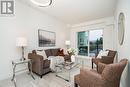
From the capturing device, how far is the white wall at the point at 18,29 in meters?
3.40

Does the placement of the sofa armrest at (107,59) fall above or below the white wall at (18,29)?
below

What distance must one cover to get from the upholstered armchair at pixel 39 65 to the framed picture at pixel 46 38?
1.15 m

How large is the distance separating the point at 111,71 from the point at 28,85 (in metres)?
2.24

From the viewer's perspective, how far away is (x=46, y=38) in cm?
495

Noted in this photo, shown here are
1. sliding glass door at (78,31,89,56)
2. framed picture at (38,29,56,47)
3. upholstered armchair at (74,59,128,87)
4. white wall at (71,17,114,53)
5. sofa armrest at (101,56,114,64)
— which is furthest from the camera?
sliding glass door at (78,31,89,56)

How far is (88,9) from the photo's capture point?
3980 mm

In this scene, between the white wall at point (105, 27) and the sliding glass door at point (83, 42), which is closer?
the white wall at point (105, 27)

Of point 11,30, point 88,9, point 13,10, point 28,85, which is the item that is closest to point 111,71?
point 28,85

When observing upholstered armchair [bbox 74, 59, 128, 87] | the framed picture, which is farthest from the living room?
upholstered armchair [bbox 74, 59, 128, 87]

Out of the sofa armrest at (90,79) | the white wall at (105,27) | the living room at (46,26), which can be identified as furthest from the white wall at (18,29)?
the sofa armrest at (90,79)

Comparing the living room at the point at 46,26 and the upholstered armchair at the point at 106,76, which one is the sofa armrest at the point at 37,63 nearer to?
the living room at the point at 46,26

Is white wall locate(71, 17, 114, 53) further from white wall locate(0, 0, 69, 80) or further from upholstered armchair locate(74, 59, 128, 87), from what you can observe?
upholstered armchair locate(74, 59, 128, 87)

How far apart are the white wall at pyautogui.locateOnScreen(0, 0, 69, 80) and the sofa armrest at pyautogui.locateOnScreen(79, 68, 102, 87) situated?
2803 mm

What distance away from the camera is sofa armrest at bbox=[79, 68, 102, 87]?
5.54 feet
